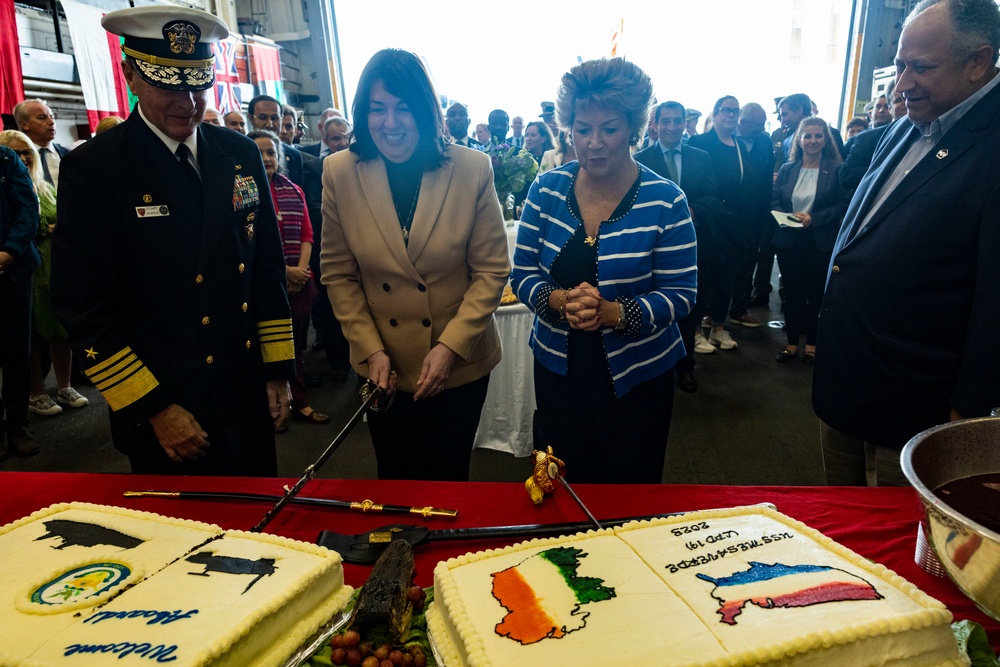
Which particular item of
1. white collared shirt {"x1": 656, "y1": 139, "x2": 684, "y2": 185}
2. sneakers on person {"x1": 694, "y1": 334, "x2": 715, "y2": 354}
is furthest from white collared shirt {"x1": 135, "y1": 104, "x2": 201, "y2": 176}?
sneakers on person {"x1": 694, "y1": 334, "x2": 715, "y2": 354}

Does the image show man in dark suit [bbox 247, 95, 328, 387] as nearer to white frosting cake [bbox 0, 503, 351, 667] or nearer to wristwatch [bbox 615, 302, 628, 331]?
wristwatch [bbox 615, 302, 628, 331]

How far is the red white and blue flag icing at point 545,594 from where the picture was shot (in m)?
0.77

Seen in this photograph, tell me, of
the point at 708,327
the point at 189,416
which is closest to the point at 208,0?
the point at 708,327

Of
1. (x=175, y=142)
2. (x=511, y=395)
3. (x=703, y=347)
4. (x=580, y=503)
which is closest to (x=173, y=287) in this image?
(x=175, y=142)

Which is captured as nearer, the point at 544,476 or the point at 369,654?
the point at 369,654

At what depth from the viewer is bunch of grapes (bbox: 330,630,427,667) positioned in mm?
791

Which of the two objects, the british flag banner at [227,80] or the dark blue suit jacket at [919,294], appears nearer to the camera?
the dark blue suit jacket at [919,294]

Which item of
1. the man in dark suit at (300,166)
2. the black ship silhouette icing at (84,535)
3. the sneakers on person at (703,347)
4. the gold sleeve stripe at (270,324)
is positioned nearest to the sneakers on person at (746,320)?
the sneakers on person at (703,347)

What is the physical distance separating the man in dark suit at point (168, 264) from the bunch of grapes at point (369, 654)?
81 centimetres

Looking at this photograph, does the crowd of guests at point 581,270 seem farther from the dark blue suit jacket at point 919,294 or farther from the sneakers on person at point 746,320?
the sneakers on person at point 746,320

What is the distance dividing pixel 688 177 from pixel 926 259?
2779 mm

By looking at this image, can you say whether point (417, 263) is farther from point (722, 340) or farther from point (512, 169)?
point (722, 340)

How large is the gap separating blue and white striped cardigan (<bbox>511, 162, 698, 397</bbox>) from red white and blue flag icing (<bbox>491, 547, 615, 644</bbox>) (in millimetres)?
775

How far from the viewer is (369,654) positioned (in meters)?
0.82
